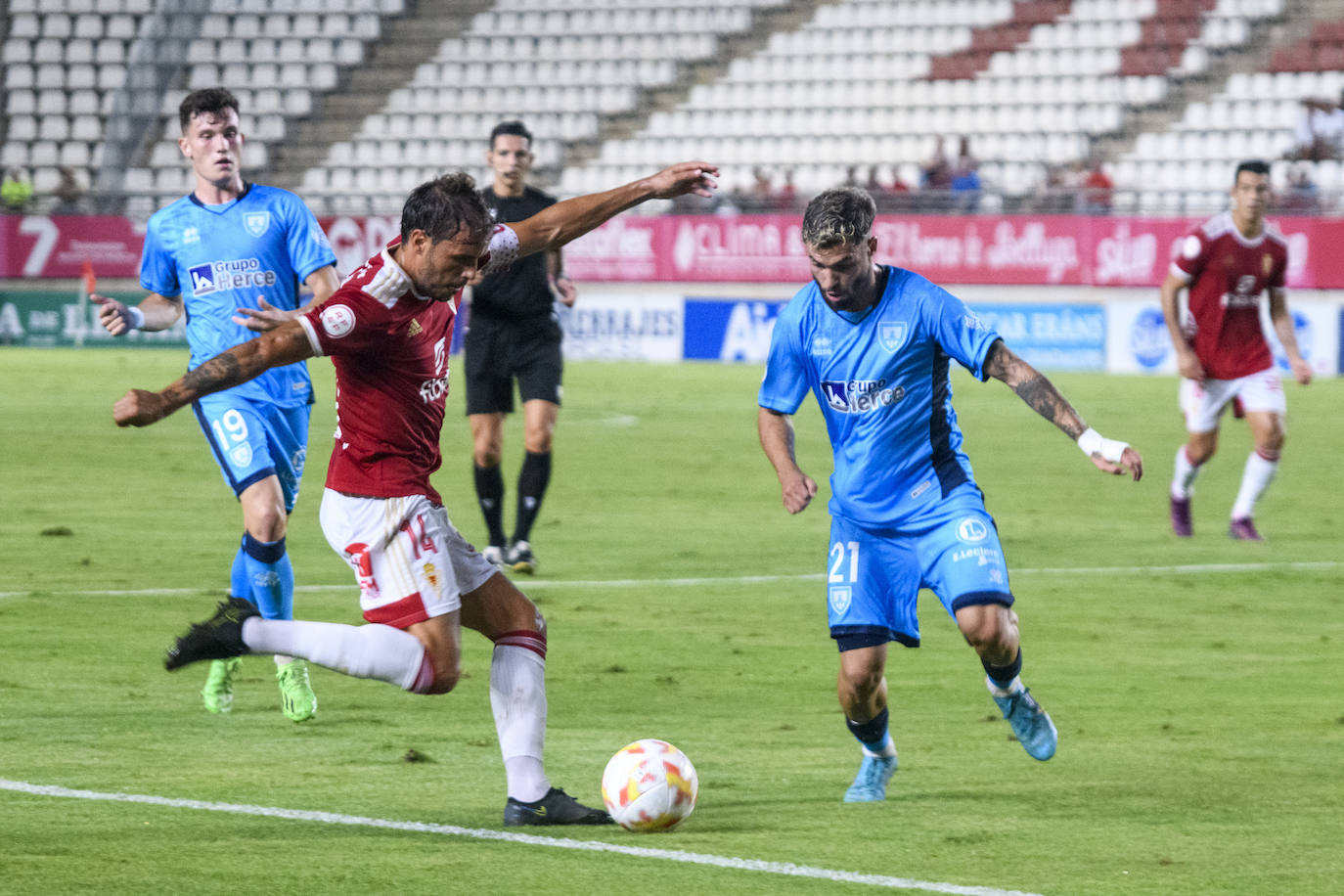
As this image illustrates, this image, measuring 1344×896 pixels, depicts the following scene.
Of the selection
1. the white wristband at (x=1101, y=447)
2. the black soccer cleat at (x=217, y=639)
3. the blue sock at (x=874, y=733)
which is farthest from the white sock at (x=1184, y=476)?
the black soccer cleat at (x=217, y=639)

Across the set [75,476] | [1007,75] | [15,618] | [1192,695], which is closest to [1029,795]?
[1192,695]

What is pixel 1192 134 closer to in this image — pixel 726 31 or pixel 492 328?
pixel 726 31

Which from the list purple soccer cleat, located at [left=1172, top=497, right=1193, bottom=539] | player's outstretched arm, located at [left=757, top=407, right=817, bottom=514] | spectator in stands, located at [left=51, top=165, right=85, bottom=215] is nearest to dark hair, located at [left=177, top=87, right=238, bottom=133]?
player's outstretched arm, located at [left=757, top=407, right=817, bottom=514]

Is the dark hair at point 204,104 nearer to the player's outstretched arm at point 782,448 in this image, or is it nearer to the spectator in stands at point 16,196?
the player's outstretched arm at point 782,448

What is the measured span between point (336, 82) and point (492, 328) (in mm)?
29911

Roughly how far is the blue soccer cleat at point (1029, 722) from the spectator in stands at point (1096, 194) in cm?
2415

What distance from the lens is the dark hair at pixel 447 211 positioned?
5.41 m

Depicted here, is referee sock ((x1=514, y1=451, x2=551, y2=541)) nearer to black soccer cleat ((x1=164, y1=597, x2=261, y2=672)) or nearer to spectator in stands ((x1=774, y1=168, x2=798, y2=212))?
black soccer cleat ((x1=164, y1=597, x2=261, y2=672))

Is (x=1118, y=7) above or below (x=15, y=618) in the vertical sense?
above

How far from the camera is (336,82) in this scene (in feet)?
131

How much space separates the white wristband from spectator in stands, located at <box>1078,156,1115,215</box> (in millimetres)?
24521

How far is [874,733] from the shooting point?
6074mm

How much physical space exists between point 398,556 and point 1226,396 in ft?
27.5

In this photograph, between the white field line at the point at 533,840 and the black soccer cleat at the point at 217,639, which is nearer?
the white field line at the point at 533,840
